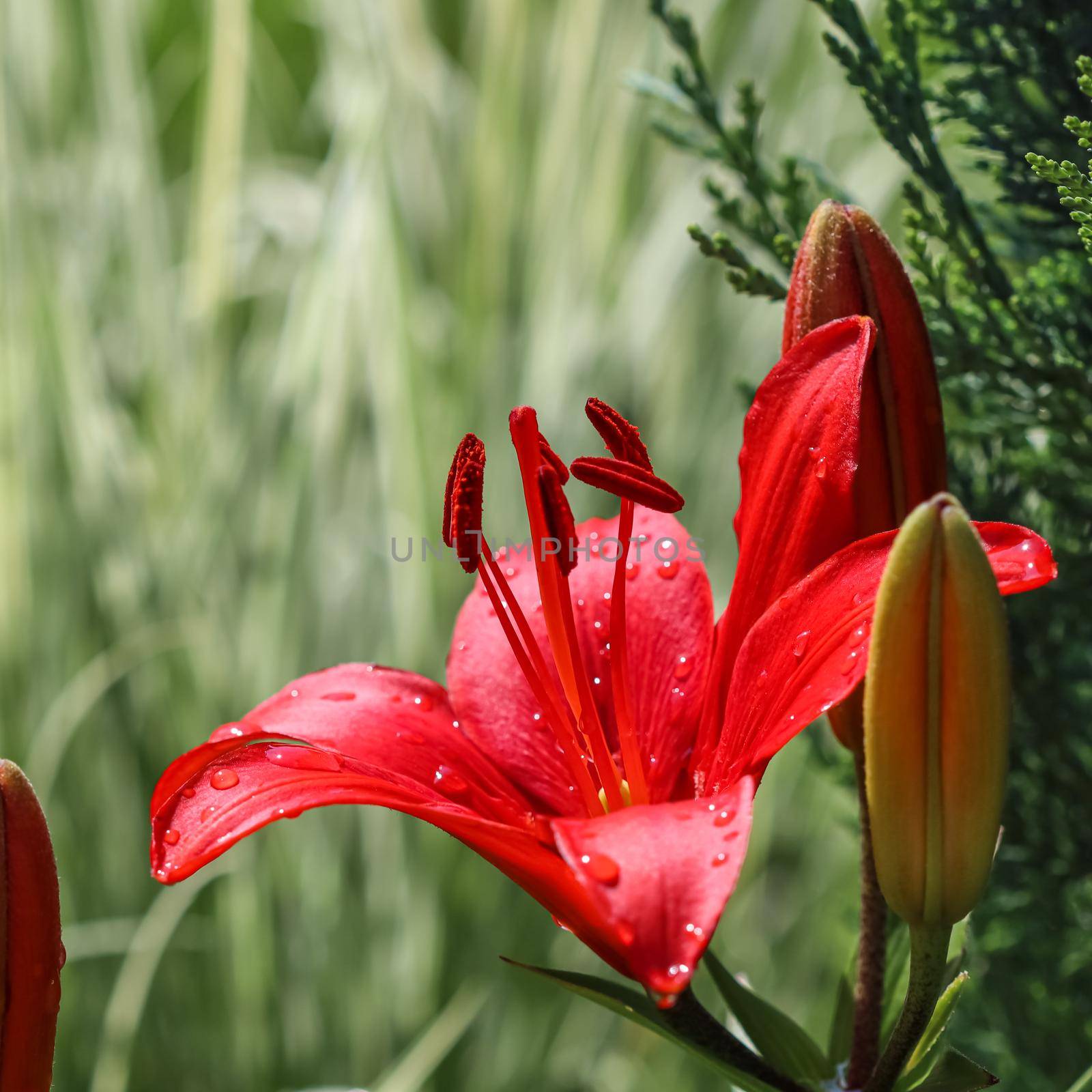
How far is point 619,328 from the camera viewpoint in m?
1.25

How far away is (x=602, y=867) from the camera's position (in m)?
0.29

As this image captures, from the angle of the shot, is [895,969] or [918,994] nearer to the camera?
[918,994]

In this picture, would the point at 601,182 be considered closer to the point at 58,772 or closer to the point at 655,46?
the point at 655,46

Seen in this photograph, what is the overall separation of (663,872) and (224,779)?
14 centimetres

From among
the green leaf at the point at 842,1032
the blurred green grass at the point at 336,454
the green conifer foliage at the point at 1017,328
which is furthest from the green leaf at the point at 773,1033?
the blurred green grass at the point at 336,454

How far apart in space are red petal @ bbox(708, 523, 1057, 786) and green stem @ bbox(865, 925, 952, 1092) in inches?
2.5

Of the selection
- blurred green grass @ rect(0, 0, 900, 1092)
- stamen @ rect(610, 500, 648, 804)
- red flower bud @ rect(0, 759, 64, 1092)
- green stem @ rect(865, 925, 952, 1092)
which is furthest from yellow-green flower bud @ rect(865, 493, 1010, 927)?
blurred green grass @ rect(0, 0, 900, 1092)

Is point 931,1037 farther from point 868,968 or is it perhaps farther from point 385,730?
point 385,730

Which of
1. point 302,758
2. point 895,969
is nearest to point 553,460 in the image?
point 302,758

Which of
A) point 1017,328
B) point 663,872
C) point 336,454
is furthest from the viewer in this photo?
point 336,454

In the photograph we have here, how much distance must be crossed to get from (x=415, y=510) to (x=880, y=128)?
71cm

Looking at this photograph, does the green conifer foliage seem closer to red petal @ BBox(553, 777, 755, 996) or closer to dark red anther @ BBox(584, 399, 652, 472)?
dark red anther @ BBox(584, 399, 652, 472)

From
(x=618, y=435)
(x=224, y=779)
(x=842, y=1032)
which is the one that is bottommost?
(x=842, y=1032)

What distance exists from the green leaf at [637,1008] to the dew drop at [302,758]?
0.08m
